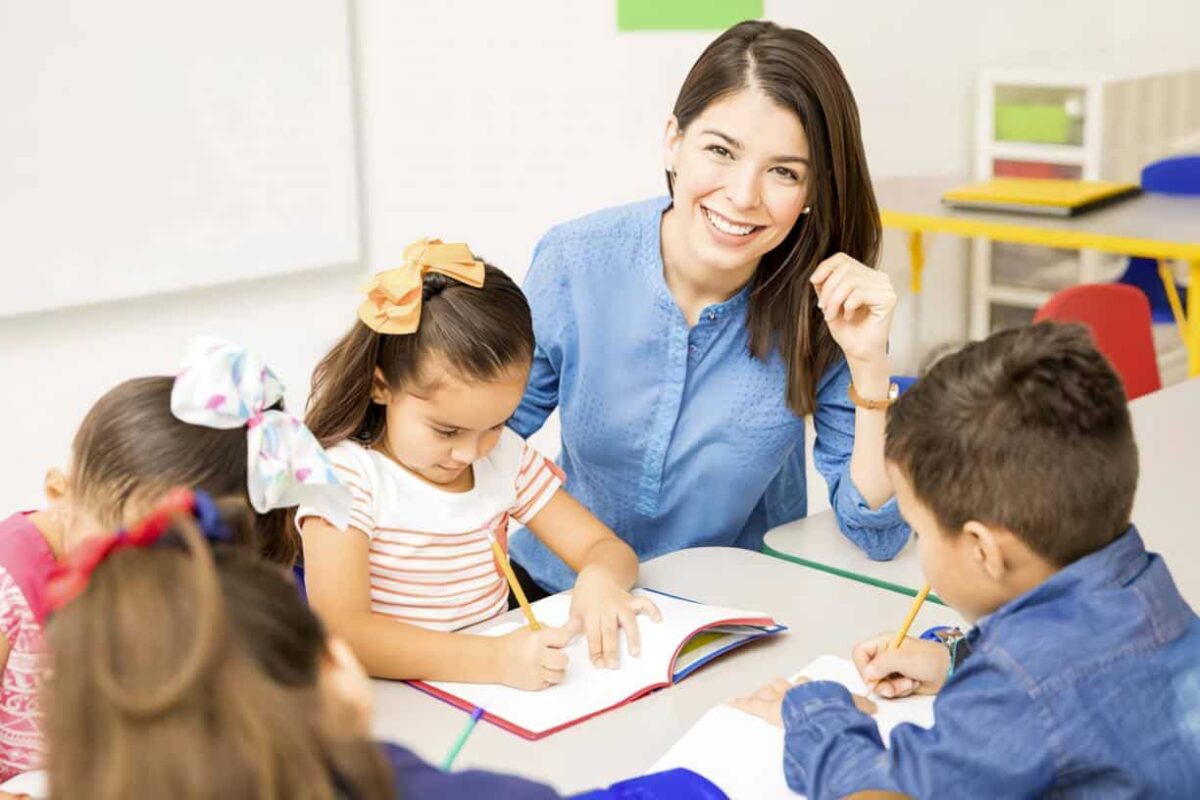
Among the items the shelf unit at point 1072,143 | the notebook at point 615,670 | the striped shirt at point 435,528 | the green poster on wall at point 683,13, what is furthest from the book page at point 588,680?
the shelf unit at point 1072,143

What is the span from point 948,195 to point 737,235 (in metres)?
2.09

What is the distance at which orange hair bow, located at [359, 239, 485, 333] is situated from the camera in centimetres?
151

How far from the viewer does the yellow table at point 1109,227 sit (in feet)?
10.6

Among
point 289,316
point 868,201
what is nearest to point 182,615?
point 868,201

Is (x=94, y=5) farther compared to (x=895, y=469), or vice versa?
(x=94, y=5)

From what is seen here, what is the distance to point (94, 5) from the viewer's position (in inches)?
101

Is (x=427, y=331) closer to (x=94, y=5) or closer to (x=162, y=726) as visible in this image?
(x=162, y=726)

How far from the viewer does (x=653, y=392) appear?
6.31 ft

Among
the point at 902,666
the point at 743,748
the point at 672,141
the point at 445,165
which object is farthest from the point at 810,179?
the point at 445,165

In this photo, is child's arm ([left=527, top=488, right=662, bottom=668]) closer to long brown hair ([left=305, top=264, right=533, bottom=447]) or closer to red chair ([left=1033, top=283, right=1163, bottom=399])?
long brown hair ([left=305, top=264, right=533, bottom=447])

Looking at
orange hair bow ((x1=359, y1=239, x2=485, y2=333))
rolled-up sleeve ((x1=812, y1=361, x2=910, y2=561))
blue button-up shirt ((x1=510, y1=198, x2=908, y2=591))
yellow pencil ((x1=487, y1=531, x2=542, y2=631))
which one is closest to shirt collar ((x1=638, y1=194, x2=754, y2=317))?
blue button-up shirt ((x1=510, y1=198, x2=908, y2=591))

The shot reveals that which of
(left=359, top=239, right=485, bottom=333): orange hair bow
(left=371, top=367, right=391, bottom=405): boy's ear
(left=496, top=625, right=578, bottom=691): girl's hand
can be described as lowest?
(left=496, top=625, right=578, bottom=691): girl's hand

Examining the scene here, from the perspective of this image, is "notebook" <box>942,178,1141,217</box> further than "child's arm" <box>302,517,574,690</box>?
Yes

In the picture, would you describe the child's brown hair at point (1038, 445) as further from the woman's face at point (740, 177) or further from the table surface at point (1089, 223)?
the table surface at point (1089, 223)
